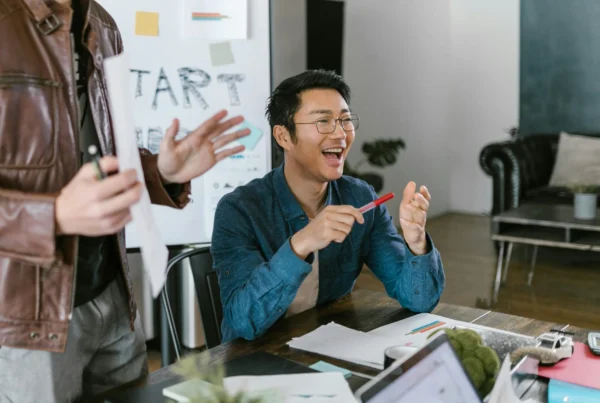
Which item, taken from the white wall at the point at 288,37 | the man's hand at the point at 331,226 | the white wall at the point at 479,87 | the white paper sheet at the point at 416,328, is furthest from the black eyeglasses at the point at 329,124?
the white wall at the point at 479,87

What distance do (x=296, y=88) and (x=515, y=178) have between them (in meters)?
3.51

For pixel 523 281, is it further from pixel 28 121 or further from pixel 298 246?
pixel 28 121

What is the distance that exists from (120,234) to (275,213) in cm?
52

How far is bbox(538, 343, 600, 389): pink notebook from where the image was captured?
120cm

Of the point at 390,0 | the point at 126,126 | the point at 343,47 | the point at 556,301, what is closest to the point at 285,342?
the point at 126,126

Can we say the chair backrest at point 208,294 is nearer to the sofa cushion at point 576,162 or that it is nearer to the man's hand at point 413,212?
the man's hand at point 413,212

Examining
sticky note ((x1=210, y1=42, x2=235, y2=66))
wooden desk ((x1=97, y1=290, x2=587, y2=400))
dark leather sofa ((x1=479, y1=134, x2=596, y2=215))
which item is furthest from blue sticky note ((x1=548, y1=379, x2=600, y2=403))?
dark leather sofa ((x1=479, y1=134, x2=596, y2=215))

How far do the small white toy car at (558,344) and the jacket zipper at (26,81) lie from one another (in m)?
1.00

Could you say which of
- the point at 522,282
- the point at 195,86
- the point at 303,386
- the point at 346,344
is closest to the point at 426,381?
the point at 303,386

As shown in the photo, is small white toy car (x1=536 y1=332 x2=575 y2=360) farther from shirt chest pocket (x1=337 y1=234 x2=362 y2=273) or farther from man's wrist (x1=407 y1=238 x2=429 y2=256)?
shirt chest pocket (x1=337 y1=234 x2=362 y2=273)

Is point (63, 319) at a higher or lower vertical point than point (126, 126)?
lower

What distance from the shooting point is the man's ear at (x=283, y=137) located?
6.03 feet

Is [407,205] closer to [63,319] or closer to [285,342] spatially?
[285,342]

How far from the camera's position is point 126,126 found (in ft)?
2.61
